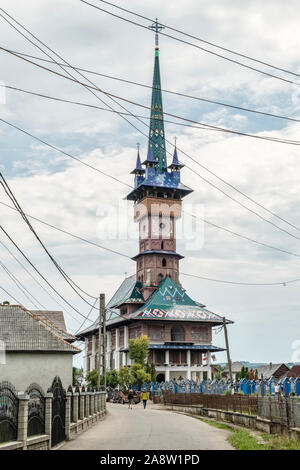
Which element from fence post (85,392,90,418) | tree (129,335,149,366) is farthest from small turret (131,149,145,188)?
fence post (85,392,90,418)

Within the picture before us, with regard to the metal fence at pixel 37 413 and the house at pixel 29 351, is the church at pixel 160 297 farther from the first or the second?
the metal fence at pixel 37 413

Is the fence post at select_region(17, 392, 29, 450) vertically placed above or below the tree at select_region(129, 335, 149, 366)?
below

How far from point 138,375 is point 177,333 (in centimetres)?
1920

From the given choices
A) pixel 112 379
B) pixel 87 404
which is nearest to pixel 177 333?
pixel 112 379

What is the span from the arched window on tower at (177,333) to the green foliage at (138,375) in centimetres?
1739

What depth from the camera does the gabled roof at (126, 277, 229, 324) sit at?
8081 centimetres

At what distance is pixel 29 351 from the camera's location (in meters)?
38.8

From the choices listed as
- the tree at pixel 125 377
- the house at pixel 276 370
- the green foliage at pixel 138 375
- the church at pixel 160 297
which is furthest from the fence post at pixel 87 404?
the house at pixel 276 370

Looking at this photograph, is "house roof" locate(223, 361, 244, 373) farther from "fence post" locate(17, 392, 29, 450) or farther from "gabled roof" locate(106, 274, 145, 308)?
"fence post" locate(17, 392, 29, 450)

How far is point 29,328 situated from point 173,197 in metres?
54.7

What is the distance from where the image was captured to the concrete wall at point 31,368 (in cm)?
3784

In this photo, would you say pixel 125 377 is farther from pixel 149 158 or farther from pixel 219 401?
pixel 149 158

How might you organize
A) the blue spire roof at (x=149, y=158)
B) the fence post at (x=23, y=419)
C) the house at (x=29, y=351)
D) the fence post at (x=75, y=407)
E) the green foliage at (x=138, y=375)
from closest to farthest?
the fence post at (x=23, y=419)
the fence post at (x=75, y=407)
the house at (x=29, y=351)
the green foliage at (x=138, y=375)
the blue spire roof at (x=149, y=158)

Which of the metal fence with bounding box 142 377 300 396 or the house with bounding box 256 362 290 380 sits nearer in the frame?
the metal fence with bounding box 142 377 300 396
